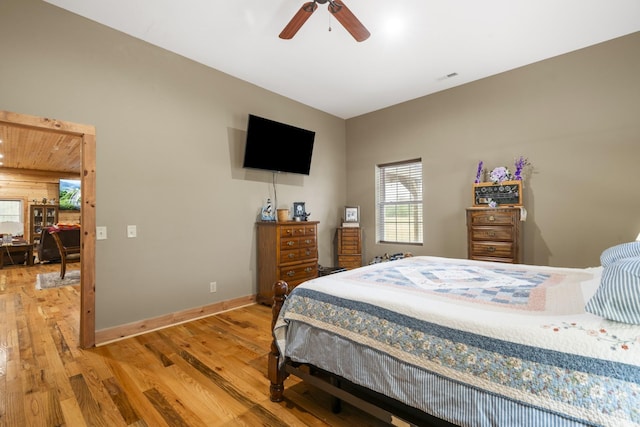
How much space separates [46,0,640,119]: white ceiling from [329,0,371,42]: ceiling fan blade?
11.8 inches

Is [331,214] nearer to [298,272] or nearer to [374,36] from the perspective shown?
[298,272]

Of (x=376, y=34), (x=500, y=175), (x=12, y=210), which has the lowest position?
(x=12, y=210)

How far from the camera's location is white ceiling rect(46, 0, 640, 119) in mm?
2566

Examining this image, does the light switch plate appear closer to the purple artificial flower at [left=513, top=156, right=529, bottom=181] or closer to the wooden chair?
the wooden chair

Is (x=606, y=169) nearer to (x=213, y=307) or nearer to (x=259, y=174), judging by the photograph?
(x=259, y=174)

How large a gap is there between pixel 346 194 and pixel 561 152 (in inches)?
118

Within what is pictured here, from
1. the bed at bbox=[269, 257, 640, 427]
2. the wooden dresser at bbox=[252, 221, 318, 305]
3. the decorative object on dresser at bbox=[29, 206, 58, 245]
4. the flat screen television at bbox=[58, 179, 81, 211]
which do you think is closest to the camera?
the bed at bbox=[269, 257, 640, 427]

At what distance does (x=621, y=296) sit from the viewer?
1014mm

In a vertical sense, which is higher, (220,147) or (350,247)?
(220,147)

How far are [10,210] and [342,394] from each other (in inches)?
464

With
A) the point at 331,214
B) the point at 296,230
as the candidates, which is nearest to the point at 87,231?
the point at 296,230

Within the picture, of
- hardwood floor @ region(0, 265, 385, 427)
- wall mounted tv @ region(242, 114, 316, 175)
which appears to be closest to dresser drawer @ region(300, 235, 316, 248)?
wall mounted tv @ region(242, 114, 316, 175)

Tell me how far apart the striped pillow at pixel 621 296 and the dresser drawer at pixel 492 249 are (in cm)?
230

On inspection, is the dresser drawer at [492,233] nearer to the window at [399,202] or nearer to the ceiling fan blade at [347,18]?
the window at [399,202]
